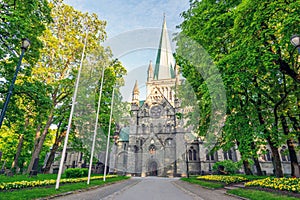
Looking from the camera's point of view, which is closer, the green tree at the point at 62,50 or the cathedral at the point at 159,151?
the green tree at the point at 62,50

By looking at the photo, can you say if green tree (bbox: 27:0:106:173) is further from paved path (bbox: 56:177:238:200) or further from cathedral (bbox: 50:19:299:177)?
cathedral (bbox: 50:19:299:177)

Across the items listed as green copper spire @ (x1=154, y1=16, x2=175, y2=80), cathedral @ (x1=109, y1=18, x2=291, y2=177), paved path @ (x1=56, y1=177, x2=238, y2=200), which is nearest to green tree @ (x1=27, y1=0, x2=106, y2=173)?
paved path @ (x1=56, y1=177, x2=238, y2=200)

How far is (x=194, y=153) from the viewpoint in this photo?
37.1 metres

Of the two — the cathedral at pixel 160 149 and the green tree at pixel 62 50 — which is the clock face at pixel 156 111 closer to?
the cathedral at pixel 160 149

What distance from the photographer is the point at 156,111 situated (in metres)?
40.8

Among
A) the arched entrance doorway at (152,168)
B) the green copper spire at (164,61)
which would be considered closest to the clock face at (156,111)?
the arched entrance doorway at (152,168)

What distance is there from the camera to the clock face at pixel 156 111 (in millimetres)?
40403

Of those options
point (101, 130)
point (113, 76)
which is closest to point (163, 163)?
point (101, 130)

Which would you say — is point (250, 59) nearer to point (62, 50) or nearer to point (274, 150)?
point (274, 150)

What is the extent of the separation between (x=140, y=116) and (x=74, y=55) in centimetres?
2446

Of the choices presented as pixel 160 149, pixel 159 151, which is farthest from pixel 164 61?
pixel 159 151

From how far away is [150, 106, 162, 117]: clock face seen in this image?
40.4 metres

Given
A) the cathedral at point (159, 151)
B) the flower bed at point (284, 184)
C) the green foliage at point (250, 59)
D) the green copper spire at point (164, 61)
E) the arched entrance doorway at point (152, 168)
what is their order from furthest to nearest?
1. the green copper spire at point (164, 61)
2. the arched entrance doorway at point (152, 168)
3. the cathedral at point (159, 151)
4. the green foliage at point (250, 59)
5. the flower bed at point (284, 184)

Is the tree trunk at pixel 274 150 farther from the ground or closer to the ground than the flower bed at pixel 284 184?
farther from the ground
